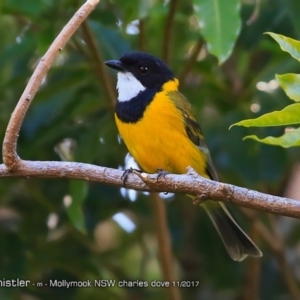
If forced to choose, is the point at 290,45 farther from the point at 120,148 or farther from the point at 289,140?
→ the point at 120,148

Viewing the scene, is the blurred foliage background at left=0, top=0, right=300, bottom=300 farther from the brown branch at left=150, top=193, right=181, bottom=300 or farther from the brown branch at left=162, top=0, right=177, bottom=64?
the brown branch at left=150, top=193, right=181, bottom=300

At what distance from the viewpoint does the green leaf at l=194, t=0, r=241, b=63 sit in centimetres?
285

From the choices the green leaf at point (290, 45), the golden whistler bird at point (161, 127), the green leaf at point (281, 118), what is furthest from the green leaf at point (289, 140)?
the golden whistler bird at point (161, 127)

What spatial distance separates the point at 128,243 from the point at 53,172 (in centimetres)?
231

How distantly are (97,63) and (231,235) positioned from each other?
104cm

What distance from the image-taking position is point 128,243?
14.9 feet

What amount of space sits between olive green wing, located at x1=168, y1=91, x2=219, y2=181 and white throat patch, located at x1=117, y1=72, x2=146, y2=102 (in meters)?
0.16

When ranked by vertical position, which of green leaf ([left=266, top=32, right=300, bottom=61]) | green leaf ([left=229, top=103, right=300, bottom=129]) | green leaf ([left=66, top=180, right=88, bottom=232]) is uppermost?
green leaf ([left=266, top=32, right=300, bottom=61])

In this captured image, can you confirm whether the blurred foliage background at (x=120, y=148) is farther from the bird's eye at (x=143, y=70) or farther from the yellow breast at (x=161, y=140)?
the yellow breast at (x=161, y=140)

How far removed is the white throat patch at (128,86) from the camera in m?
3.38

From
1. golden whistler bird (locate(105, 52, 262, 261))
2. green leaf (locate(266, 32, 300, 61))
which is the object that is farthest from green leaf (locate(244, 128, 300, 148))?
golden whistler bird (locate(105, 52, 262, 261))

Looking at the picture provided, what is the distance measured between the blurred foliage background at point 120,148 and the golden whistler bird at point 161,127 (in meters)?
0.13

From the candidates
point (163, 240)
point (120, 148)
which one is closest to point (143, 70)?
point (120, 148)

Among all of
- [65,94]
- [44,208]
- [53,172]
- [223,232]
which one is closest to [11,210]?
[44,208]
